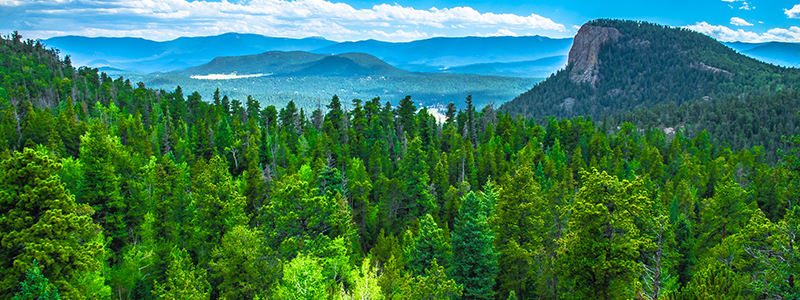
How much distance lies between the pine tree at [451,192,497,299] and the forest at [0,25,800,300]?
0.40 ft

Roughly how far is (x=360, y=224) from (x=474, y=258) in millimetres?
23335

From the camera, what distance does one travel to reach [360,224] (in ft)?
168

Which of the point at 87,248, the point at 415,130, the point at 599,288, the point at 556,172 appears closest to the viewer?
the point at 87,248

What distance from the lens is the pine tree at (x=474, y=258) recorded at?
96.1ft

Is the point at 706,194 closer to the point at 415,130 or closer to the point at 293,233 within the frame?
the point at 415,130

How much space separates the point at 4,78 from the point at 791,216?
136415 mm

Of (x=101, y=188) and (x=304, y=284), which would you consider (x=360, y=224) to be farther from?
(x=304, y=284)

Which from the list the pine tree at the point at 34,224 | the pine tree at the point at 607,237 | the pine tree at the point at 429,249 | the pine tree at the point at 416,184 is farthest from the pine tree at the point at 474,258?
the pine tree at the point at 416,184

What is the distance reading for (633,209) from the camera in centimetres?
1881

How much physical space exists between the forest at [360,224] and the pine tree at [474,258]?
121 millimetres

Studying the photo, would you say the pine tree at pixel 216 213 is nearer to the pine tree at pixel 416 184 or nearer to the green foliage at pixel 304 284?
the green foliage at pixel 304 284

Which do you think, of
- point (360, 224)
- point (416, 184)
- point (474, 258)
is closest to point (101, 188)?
point (474, 258)

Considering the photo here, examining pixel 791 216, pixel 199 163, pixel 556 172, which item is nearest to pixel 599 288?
pixel 791 216

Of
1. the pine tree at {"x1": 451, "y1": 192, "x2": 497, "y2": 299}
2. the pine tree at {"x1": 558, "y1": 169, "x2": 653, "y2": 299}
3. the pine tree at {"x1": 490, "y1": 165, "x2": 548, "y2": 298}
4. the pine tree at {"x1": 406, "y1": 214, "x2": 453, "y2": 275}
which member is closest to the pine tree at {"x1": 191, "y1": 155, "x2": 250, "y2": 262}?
the pine tree at {"x1": 406, "y1": 214, "x2": 453, "y2": 275}
